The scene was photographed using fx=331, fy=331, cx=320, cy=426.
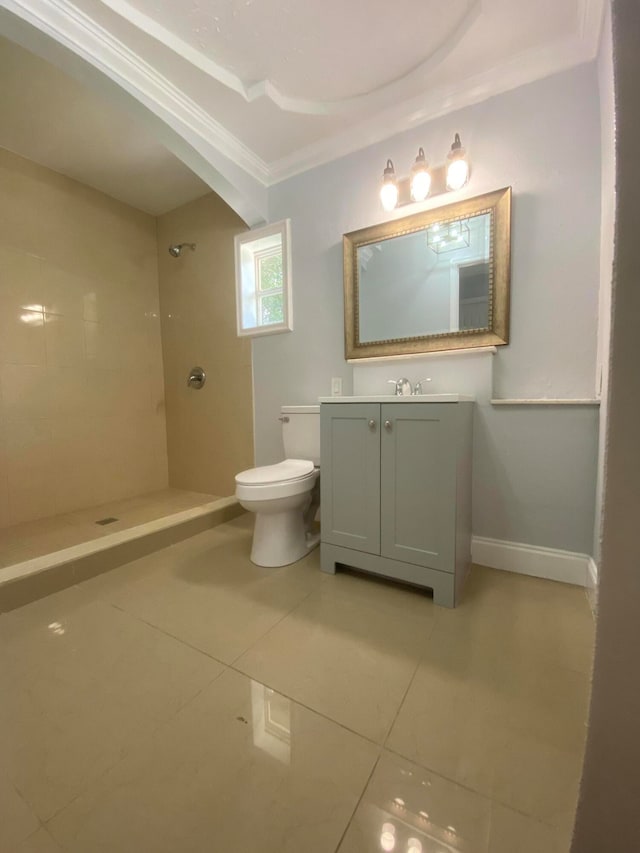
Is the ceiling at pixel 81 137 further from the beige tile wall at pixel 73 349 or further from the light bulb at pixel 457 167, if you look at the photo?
the light bulb at pixel 457 167

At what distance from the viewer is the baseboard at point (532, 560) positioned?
1.37 m

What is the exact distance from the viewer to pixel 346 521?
55.8 inches

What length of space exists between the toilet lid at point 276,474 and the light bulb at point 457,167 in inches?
56.9

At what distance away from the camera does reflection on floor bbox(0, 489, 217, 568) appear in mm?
1814

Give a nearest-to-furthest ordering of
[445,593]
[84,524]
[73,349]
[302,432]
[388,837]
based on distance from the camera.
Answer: [388,837] → [445,593] → [302,432] → [84,524] → [73,349]

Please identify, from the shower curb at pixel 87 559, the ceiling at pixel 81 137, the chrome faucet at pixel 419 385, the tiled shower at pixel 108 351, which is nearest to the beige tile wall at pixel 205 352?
the tiled shower at pixel 108 351

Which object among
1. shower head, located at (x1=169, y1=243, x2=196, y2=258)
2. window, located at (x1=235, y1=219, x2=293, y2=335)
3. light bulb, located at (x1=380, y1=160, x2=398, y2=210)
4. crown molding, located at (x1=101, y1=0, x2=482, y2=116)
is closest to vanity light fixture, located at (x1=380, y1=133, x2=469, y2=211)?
light bulb, located at (x1=380, y1=160, x2=398, y2=210)

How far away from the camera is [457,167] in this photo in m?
1.45

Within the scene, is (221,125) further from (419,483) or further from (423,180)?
(419,483)

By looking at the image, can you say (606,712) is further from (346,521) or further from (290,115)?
(290,115)

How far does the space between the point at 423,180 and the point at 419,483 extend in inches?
54.3

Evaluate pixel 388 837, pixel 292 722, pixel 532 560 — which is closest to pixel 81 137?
pixel 292 722

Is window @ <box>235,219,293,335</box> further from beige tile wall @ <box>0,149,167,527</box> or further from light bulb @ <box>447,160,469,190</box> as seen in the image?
beige tile wall @ <box>0,149,167,527</box>

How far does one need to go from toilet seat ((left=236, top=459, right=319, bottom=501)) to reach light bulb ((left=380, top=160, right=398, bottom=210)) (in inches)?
53.6
